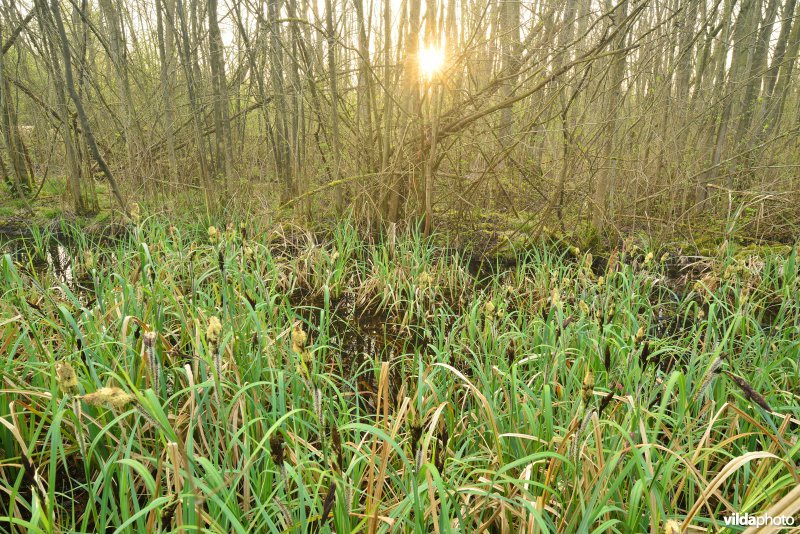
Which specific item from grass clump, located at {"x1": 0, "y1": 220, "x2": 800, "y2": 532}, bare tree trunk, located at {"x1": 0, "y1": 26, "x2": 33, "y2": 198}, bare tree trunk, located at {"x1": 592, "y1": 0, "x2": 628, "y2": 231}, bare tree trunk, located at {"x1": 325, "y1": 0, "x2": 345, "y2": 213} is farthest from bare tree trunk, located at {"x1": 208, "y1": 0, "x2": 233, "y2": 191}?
bare tree trunk, located at {"x1": 592, "y1": 0, "x2": 628, "y2": 231}

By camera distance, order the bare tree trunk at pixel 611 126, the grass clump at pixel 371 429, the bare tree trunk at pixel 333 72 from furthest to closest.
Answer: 1. the bare tree trunk at pixel 333 72
2. the bare tree trunk at pixel 611 126
3. the grass clump at pixel 371 429

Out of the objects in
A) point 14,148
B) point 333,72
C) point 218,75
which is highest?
point 218,75

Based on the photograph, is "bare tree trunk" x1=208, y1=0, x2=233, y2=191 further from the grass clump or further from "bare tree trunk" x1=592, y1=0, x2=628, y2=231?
"bare tree trunk" x1=592, y1=0, x2=628, y2=231

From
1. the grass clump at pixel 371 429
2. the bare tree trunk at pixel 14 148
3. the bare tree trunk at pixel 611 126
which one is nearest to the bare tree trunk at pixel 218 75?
the grass clump at pixel 371 429

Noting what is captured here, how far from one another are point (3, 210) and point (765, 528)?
8.52 metres

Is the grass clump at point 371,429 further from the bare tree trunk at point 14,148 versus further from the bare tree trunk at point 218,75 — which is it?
the bare tree trunk at point 14,148

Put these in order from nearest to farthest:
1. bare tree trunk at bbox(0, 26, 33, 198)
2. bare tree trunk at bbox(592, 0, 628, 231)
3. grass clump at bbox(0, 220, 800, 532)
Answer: grass clump at bbox(0, 220, 800, 532)
bare tree trunk at bbox(592, 0, 628, 231)
bare tree trunk at bbox(0, 26, 33, 198)

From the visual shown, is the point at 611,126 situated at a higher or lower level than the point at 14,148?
lower

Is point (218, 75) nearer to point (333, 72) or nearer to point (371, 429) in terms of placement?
point (333, 72)

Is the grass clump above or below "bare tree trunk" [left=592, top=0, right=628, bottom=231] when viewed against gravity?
below

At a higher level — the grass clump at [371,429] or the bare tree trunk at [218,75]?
the bare tree trunk at [218,75]

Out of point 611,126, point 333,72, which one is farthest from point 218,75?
point 611,126

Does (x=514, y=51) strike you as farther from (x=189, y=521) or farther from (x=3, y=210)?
(x=3, y=210)

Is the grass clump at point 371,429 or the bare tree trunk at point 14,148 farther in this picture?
the bare tree trunk at point 14,148
